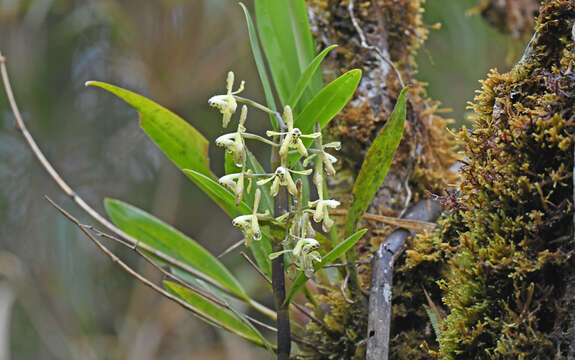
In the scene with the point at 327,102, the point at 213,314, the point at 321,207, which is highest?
the point at 327,102

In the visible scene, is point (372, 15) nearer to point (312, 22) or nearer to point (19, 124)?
point (312, 22)

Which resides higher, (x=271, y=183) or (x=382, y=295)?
(x=271, y=183)

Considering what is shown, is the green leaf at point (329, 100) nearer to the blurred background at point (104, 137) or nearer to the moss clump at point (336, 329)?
the moss clump at point (336, 329)

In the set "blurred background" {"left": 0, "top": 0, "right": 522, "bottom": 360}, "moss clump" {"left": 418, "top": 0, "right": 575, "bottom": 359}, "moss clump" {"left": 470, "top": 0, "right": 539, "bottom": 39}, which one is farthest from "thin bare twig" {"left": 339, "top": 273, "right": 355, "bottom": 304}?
"blurred background" {"left": 0, "top": 0, "right": 522, "bottom": 360}

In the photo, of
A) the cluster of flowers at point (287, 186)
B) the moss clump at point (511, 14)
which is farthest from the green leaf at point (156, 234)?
the moss clump at point (511, 14)

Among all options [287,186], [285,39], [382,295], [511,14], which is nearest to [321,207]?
[287,186]

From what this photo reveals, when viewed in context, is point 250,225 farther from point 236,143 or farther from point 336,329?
point 336,329

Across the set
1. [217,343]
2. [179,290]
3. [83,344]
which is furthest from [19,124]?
[217,343]
